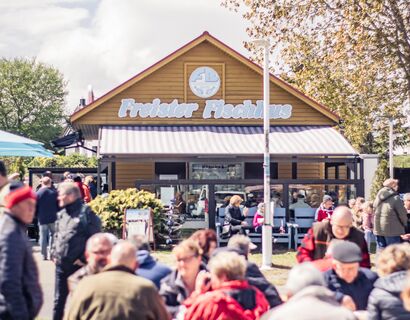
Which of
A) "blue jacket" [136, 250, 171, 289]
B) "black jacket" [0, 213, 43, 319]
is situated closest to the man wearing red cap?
"black jacket" [0, 213, 43, 319]

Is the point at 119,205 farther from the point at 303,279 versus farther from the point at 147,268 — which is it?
the point at 303,279

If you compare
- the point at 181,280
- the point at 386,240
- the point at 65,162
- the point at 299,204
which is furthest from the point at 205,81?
the point at 65,162

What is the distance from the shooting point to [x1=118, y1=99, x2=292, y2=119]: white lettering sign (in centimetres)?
2298

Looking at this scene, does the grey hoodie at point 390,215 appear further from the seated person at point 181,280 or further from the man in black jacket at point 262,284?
the seated person at point 181,280

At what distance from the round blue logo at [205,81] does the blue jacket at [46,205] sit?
1012 cm

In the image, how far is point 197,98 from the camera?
23.5m

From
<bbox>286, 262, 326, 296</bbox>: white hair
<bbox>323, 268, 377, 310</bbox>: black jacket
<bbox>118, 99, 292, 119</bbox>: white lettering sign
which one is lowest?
<bbox>323, 268, 377, 310</bbox>: black jacket

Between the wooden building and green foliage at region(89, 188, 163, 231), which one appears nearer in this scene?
green foliage at region(89, 188, 163, 231)

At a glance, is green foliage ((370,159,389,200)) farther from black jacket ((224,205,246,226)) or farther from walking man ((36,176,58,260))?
walking man ((36,176,58,260))

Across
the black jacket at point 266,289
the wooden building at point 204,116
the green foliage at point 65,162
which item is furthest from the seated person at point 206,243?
the green foliage at point 65,162

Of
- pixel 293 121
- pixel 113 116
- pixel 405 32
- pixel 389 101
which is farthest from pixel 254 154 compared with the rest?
pixel 389 101

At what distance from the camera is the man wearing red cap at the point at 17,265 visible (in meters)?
5.68

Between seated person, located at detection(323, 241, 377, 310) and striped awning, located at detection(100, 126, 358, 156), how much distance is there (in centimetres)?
1352

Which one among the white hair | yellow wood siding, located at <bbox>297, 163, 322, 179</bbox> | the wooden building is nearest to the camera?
the white hair
